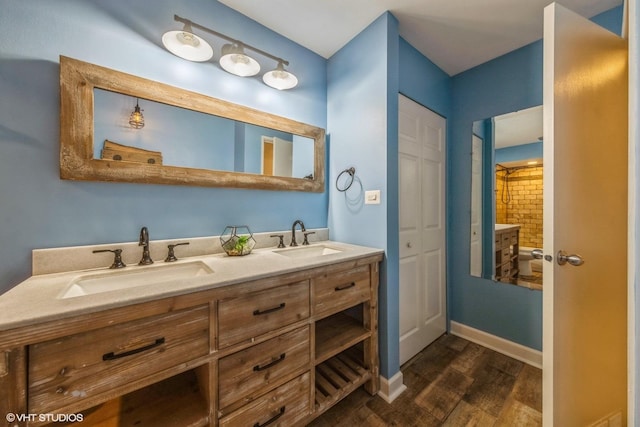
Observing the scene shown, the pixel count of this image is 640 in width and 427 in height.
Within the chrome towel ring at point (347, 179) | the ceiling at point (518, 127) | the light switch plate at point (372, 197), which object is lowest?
the light switch plate at point (372, 197)

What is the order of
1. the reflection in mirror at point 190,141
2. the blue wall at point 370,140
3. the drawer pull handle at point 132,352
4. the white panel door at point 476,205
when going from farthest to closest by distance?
the white panel door at point 476,205
the blue wall at point 370,140
the reflection in mirror at point 190,141
the drawer pull handle at point 132,352

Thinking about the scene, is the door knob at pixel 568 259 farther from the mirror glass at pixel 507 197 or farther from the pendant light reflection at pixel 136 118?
the pendant light reflection at pixel 136 118

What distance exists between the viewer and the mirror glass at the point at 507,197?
1800 mm

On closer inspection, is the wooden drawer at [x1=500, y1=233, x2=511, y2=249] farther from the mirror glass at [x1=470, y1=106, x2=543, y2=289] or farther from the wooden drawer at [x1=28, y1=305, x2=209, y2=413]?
the wooden drawer at [x1=28, y1=305, x2=209, y2=413]

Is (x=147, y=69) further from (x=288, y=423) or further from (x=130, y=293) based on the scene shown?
(x=288, y=423)

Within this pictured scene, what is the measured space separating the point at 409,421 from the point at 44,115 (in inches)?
93.2

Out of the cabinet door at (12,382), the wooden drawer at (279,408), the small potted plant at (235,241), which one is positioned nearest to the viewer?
the cabinet door at (12,382)

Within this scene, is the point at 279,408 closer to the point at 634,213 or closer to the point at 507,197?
the point at 634,213

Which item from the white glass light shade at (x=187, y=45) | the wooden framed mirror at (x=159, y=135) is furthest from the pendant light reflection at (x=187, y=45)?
the wooden framed mirror at (x=159, y=135)

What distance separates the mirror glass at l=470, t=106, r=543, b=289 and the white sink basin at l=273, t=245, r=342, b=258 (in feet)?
4.51

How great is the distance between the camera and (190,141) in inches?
53.9

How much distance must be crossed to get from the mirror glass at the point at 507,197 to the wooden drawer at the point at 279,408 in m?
1.80

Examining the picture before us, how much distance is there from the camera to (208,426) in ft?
2.99

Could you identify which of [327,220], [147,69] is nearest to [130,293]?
[147,69]
